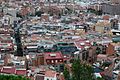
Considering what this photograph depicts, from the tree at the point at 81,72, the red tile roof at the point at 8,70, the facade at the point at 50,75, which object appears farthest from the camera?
the red tile roof at the point at 8,70

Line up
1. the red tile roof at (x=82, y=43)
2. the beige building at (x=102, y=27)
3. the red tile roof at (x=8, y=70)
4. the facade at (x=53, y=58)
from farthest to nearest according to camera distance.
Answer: the beige building at (x=102, y=27) → the red tile roof at (x=82, y=43) → the facade at (x=53, y=58) → the red tile roof at (x=8, y=70)

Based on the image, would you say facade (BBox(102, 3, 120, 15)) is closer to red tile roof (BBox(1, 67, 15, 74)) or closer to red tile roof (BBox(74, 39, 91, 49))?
red tile roof (BBox(74, 39, 91, 49))

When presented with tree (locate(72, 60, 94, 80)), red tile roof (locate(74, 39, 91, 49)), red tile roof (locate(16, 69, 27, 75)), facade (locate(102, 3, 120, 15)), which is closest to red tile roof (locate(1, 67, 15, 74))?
red tile roof (locate(16, 69, 27, 75))

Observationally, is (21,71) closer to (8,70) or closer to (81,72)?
(8,70)

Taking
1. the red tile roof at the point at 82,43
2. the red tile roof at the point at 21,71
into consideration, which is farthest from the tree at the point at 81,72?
the red tile roof at the point at 82,43

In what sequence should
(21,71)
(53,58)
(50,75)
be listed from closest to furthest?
(50,75), (21,71), (53,58)

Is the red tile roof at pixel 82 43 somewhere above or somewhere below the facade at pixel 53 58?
below

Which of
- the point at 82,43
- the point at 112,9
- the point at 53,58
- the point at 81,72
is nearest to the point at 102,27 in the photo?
the point at 82,43

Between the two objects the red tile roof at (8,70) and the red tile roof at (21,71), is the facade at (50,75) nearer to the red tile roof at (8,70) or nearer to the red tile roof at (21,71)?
the red tile roof at (21,71)

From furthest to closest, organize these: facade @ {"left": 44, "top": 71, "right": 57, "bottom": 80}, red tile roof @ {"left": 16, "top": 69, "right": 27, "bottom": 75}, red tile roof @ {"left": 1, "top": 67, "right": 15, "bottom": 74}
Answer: red tile roof @ {"left": 16, "top": 69, "right": 27, "bottom": 75}, red tile roof @ {"left": 1, "top": 67, "right": 15, "bottom": 74}, facade @ {"left": 44, "top": 71, "right": 57, "bottom": 80}

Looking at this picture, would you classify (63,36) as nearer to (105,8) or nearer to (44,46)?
(44,46)

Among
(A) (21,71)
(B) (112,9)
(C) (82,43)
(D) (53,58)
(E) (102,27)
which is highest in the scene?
(A) (21,71)
